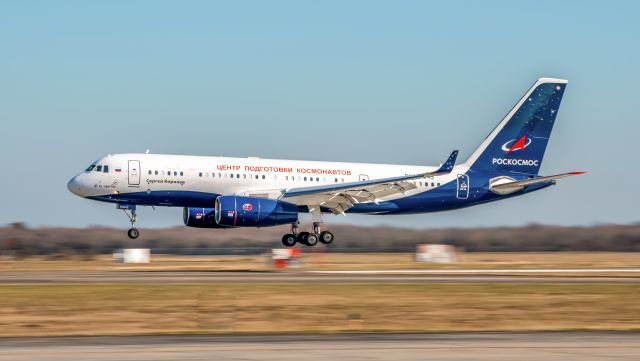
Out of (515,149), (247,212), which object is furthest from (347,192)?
(515,149)

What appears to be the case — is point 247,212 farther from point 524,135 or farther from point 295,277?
point 524,135

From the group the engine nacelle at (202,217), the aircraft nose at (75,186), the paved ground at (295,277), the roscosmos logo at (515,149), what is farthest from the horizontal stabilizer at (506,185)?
the aircraft nose at (75,186)

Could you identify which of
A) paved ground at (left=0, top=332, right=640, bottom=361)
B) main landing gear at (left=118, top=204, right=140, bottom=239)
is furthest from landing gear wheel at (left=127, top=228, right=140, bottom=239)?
paved ground at (left=0, top=332, right=640, bottom=361)

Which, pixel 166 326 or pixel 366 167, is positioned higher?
pixel 366 167

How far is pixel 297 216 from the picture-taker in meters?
57.9

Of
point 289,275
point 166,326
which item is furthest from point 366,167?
point 166,326

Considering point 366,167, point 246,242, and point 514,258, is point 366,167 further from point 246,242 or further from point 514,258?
point 246,242

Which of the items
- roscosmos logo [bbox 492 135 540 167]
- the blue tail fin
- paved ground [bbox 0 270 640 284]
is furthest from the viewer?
roscosmos logo [bbox 492 135 540 167]

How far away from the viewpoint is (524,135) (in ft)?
218

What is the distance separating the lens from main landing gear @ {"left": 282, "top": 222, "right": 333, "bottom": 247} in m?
60.2

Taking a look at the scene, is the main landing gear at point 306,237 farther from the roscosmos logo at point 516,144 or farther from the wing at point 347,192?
the roscosmos logo at point 516,144

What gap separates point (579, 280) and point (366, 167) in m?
19.4

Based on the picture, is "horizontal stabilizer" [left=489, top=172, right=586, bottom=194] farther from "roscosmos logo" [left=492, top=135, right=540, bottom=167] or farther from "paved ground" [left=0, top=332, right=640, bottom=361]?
"paved ground" [left=0, top=332, right=640, bottom=361]

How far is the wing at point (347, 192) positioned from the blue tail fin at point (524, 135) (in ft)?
21.4
